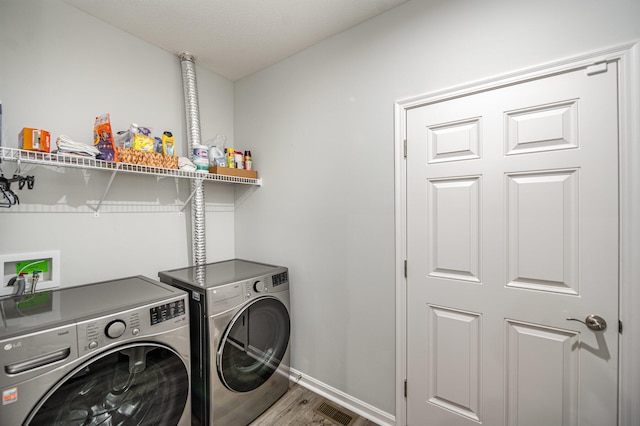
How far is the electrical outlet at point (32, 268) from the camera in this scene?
54.7 inches

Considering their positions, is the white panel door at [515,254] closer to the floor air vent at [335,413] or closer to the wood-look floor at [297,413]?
the floor air vent at [335,413]

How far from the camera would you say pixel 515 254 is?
131 centimetres

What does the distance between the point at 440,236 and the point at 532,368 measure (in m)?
0.74

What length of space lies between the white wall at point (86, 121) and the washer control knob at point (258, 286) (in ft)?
2.58

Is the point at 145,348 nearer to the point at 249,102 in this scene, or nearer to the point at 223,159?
the point at 223,159

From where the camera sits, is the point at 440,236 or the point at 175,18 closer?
the point at 440,236

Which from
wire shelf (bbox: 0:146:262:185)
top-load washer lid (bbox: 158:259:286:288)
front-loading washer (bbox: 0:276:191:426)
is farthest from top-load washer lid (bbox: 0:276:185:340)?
wire shelf (bbox: 0:146:262:185)

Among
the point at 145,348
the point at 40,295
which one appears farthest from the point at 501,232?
the point at 40,295

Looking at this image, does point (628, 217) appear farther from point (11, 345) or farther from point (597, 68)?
point (11, 345)

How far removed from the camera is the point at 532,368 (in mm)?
1273

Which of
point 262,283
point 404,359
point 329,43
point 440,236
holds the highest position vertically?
point 329,43

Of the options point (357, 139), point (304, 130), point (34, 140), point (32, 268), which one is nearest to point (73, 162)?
point (34, 140)

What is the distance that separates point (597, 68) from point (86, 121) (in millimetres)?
2729

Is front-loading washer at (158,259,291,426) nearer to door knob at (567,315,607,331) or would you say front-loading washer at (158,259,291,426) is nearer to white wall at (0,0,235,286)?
white wall at (0,0,235,286)
